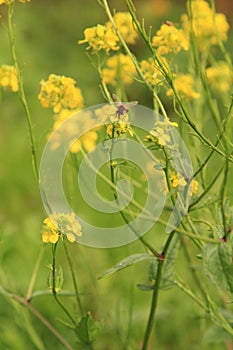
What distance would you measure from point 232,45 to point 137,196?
50.5 inches

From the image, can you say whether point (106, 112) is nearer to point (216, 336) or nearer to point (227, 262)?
point (227, 262)

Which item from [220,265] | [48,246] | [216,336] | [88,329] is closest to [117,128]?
[220,265]

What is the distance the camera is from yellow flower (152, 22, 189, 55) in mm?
1045

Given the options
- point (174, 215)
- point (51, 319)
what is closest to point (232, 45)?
point (51, 319)

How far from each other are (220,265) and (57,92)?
345 millimetres

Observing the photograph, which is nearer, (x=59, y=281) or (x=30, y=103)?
(x=59, y=281)

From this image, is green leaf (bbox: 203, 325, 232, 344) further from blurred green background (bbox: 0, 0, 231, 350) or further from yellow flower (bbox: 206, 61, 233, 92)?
yellow flower (bbox: 206, 61, 233, 92)

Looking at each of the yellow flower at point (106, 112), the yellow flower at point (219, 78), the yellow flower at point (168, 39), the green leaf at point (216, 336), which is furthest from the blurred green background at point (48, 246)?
the yellow flower at point (219, 78)

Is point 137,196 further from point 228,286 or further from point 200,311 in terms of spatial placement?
point 228,286

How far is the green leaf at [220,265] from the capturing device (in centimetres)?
85

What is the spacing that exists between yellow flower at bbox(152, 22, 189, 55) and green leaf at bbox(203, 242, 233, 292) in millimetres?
337

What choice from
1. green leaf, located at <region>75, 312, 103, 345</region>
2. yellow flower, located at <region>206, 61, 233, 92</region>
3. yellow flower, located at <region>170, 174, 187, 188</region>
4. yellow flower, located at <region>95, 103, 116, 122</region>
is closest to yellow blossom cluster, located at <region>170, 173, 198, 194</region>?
yellow flower, located at <region>170, 174, 187, 188</region>

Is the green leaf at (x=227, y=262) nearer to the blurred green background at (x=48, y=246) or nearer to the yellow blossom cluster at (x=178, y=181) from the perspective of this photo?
the yellow blossom cluster at (x=178, y=181)

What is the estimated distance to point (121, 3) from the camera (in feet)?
11.9
